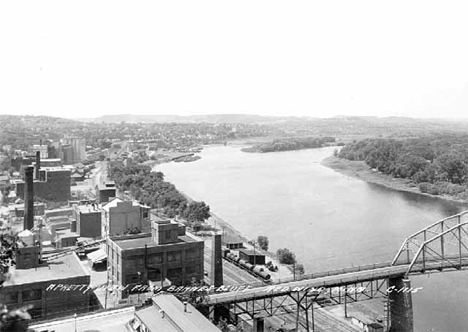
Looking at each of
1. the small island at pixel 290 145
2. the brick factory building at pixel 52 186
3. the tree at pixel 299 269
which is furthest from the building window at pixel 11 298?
the small island at pixel 290 145

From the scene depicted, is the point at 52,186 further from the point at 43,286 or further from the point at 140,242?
the point at 43,286

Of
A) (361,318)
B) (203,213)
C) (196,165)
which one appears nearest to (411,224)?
(203,213)

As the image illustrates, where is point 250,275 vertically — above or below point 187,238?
below

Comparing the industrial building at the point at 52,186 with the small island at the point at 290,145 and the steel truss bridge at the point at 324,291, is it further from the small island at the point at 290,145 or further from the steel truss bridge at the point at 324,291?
the small island at the point at 290,145

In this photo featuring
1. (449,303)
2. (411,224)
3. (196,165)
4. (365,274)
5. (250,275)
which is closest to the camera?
(365,274)

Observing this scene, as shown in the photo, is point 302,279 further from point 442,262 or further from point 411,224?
point 411,224

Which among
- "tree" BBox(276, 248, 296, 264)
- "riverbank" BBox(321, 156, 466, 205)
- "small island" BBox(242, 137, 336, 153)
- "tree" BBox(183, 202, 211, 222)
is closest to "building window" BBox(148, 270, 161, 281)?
"tree" BBox(276, 248, 296, 264)
